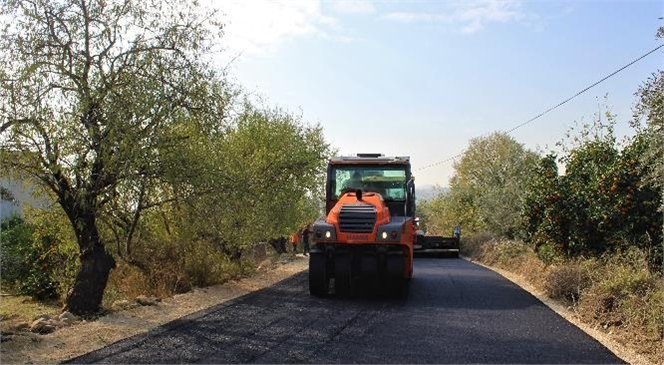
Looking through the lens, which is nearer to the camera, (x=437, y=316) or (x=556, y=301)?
(x=437, y=316)

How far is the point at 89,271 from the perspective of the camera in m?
10.8

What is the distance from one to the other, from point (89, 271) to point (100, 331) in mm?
2491

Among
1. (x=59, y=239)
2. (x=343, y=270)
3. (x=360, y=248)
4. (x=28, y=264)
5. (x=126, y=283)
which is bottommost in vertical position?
(x=126, y=283)

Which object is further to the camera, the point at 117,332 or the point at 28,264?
the point at 28,264

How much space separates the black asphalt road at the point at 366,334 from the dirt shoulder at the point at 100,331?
15.0 inches

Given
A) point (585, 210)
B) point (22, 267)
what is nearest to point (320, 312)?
point (585, 210)

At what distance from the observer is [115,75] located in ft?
32.6

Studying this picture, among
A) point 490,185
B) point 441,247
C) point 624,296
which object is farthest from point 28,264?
point 490,185

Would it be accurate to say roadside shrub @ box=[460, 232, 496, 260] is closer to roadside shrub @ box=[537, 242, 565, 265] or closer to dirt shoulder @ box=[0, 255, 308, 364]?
roadside shrub @ box=[537, 242, 565, 265]

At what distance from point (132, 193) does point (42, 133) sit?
5.76 feet

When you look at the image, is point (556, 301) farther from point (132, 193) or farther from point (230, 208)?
point (132, 193)

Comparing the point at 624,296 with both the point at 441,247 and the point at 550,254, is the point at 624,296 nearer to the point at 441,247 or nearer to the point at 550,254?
the point at 550,254

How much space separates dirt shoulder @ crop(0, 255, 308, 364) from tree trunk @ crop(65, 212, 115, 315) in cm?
67

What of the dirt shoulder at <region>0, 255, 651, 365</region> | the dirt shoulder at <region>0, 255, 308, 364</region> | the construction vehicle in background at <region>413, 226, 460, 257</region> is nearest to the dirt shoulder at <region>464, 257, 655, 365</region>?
the dirt shoulder at <region>0, 255, 651, 365</region>
